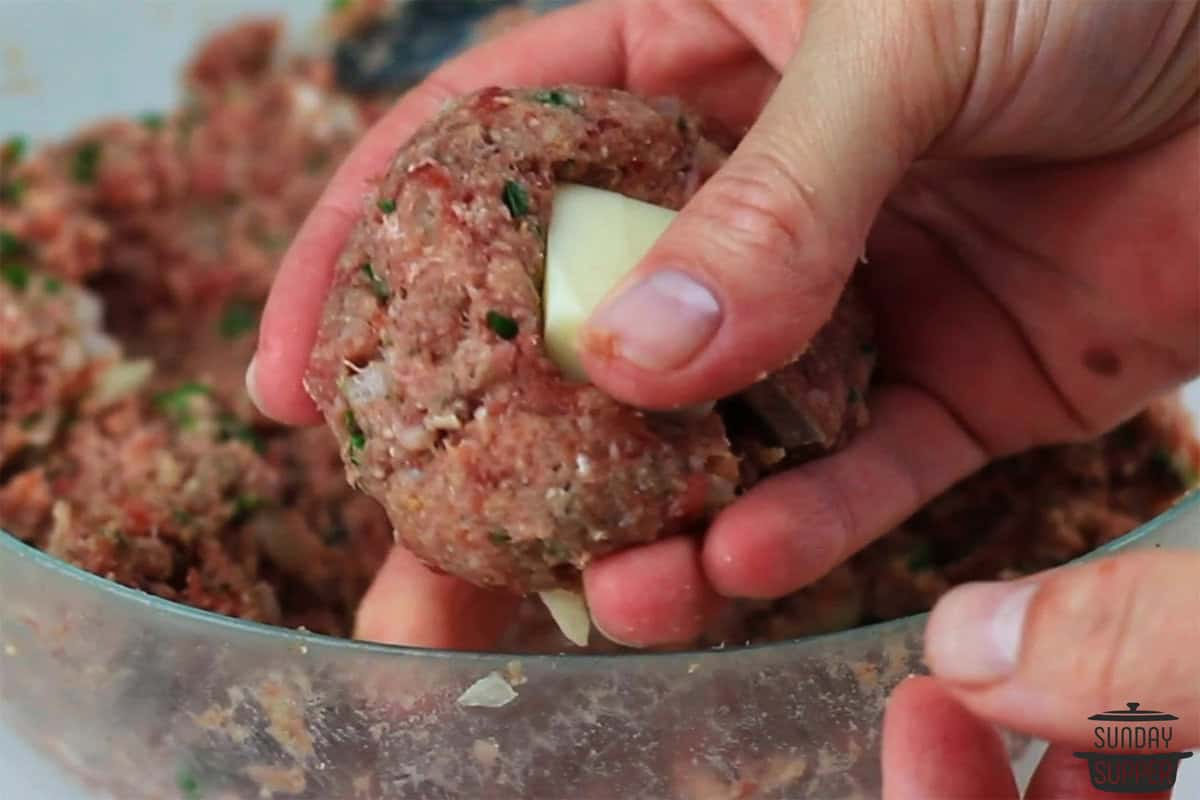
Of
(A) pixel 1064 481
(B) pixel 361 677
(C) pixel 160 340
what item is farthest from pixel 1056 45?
(C) pixel 160 340

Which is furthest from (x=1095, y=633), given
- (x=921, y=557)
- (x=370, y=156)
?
(x=370, y=156)

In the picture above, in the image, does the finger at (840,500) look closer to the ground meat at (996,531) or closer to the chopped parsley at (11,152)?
the ground meat at (996,531)

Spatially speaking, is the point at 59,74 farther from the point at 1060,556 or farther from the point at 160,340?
the point at 1060,556

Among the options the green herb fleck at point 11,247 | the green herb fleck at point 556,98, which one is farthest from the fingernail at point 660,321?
the green herb fleck at point 11,247

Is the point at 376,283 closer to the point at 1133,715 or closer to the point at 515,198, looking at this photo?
the point at 515,198

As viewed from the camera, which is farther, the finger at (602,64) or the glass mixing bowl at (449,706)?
the finger at (602,64)
